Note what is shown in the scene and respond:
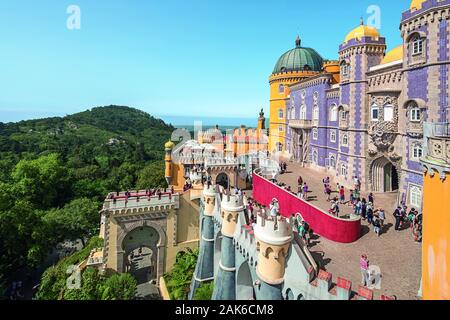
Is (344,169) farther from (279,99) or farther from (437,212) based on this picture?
(279,99)

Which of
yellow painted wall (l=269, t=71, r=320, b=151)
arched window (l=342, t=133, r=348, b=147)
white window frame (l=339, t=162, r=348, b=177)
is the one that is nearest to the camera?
white window frame (l=339, t=162, r=348, b=177)

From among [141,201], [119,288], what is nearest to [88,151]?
[141,201]

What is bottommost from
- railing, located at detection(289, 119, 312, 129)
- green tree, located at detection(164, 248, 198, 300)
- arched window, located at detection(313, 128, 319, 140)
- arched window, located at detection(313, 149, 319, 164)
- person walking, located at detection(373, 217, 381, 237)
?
green tree, located at detection(164, 248, 198, 300)

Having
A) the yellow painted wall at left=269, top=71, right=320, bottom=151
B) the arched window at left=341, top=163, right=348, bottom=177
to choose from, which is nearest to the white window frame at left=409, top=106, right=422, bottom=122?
the arched window at left=341, top=163, right=348, bottom=177

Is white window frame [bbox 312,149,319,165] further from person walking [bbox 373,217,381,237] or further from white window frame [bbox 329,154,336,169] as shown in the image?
person walking [bbox 373,217,381,237]

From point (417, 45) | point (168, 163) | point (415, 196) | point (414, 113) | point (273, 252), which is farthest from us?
point (168, 163)

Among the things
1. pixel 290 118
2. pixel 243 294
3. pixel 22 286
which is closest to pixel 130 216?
pixel 243 294

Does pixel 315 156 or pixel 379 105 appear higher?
pixel 379 105
